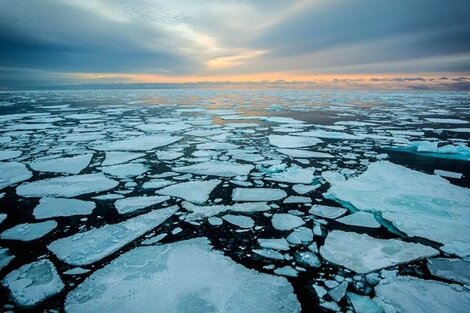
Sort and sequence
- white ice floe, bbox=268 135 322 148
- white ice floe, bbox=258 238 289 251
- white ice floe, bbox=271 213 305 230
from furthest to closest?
white ice floe, bbox=268 135 322 148
white ice floe, bbox=271 213 305 230
white ice floe, bbox=258 238 289 251

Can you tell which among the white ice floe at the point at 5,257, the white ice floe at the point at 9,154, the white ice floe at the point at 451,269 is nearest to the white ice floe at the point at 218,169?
the white ice floe at the point at 5,257

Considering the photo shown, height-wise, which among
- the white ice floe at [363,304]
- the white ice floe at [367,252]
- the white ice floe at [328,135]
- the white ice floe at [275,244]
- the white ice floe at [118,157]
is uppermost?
the white ice floe at [363,304]

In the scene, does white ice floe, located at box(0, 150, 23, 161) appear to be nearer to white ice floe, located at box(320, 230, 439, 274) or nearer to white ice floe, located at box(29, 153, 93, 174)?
white ice floe, located at box(29, 153, 93, 174)

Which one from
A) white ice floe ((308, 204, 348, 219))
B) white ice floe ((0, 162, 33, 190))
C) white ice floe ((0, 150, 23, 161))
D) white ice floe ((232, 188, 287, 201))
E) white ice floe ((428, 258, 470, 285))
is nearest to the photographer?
white ice floe ((428, 258, 470, 285))

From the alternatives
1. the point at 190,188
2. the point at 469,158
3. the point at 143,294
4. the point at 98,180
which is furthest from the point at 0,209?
the point at 469,158

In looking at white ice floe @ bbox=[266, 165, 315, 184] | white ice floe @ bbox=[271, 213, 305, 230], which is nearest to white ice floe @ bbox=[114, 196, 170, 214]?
white ice floe @ bbox=[271, 213, 305, 230]

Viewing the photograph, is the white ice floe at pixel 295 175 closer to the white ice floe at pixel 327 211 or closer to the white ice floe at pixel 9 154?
the white ice floe at pixel 327 211
